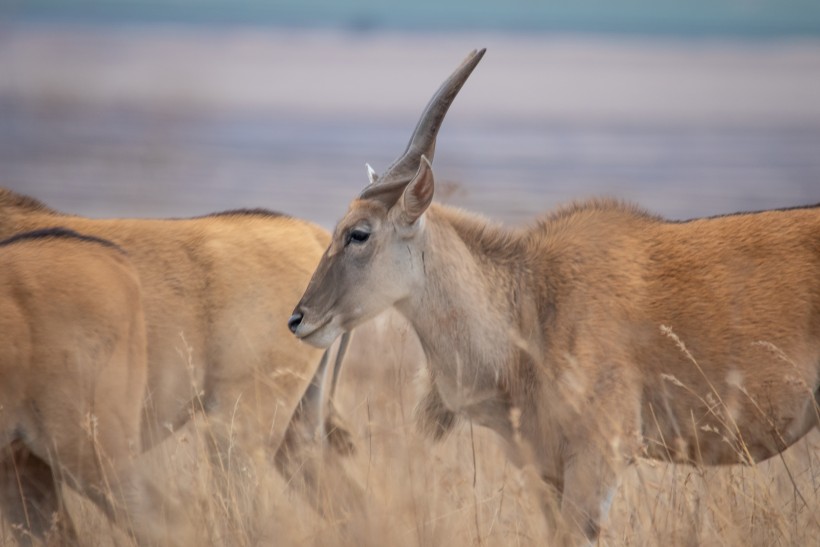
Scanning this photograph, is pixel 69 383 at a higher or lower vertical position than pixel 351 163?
higher

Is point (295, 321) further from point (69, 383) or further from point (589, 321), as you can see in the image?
point (589, 321)

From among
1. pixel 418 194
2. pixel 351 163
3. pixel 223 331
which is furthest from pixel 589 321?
pixel 351 163

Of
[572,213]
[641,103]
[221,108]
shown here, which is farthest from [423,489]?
[641,103]

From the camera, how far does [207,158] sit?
123ft

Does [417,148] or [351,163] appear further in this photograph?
[351,163]

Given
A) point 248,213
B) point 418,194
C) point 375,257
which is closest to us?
point 418,194

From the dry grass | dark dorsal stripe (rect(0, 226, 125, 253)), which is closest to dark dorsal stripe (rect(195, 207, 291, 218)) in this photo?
the dry grass

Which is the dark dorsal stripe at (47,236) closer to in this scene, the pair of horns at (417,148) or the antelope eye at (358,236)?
the antelope eye at (358,236)

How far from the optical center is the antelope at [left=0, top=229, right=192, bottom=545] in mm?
5879

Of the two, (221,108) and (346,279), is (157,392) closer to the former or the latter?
(346,279)

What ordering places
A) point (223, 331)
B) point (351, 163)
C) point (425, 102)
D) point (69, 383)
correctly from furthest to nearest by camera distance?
point (425, 102), point (351, 163), point (223, 331), point (69, 383)

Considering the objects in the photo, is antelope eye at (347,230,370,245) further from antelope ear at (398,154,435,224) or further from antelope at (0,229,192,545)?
antelope at (0,229,192,545)

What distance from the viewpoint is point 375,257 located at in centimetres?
641

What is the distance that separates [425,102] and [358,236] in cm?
4734
